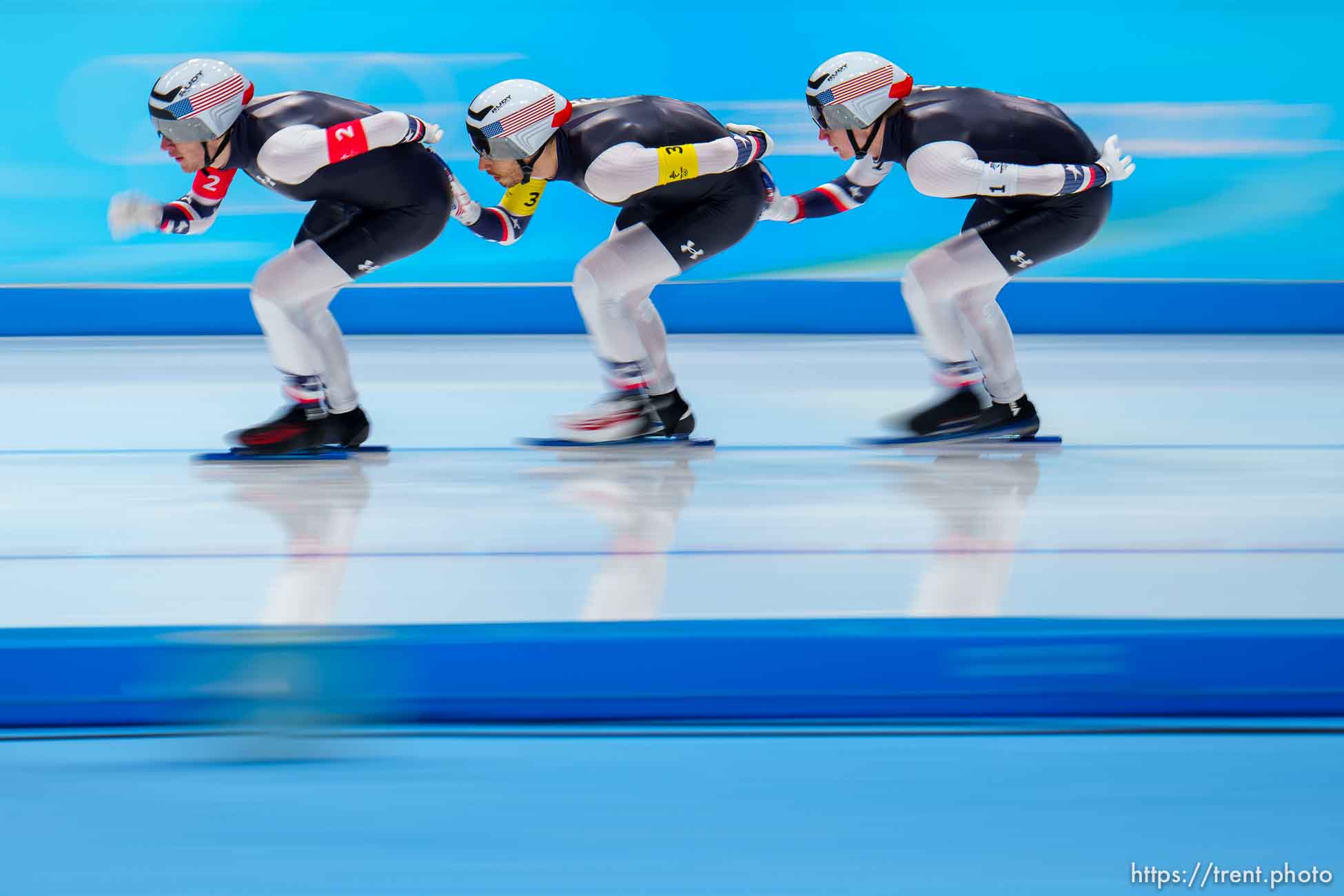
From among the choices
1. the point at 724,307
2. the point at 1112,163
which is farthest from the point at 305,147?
the point at 724,307

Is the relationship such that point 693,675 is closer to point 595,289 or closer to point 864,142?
point 595,289

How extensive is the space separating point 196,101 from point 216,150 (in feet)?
0.56

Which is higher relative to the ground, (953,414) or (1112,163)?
(1112,163)

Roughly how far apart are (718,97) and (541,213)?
1.42m

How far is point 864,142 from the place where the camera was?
506cm

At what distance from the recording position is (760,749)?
2.32 metres

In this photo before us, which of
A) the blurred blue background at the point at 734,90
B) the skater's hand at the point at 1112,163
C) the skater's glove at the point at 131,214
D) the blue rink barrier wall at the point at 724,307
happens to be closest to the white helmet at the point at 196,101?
the skater's glove at the point at 131,214

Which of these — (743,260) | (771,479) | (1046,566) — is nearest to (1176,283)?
(743,260)

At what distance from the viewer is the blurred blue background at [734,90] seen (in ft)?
34.4

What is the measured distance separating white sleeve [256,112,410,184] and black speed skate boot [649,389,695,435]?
123cm

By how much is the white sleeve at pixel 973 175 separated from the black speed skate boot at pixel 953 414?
706mm

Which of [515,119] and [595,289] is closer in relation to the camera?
[515,119]

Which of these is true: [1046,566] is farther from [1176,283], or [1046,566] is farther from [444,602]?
[1176,283]

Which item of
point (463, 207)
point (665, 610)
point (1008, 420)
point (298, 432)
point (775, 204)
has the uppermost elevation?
point (775, 204)
